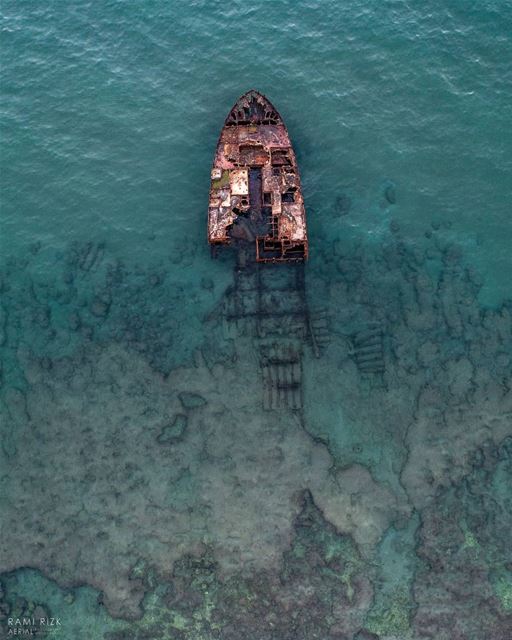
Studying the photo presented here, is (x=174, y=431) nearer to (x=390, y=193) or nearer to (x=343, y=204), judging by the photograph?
(x=343, y=204)

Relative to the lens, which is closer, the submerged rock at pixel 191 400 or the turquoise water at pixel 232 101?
the submerged rock at pixel 191 400

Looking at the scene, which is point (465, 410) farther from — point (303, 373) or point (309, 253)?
point (309, 253)

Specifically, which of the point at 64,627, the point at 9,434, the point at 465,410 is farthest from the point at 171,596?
the point at 465,410

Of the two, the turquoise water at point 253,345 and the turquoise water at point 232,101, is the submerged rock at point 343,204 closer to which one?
the turquoise water at point 253,345

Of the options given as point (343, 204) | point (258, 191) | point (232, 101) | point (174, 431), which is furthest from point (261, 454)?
point (232, 101)

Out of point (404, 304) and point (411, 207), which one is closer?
point (404, 304)

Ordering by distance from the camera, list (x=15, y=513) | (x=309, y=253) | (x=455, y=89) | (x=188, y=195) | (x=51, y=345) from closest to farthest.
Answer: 1. (x=15, y=513)
2. (x=51, y=345)
3. (x=309, y=253)
4. (x=188, y=195)
5. (x=455, y=89)

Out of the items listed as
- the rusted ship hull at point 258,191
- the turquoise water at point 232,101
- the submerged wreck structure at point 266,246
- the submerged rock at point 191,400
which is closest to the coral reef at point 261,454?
the submerged rock at point 191,400
